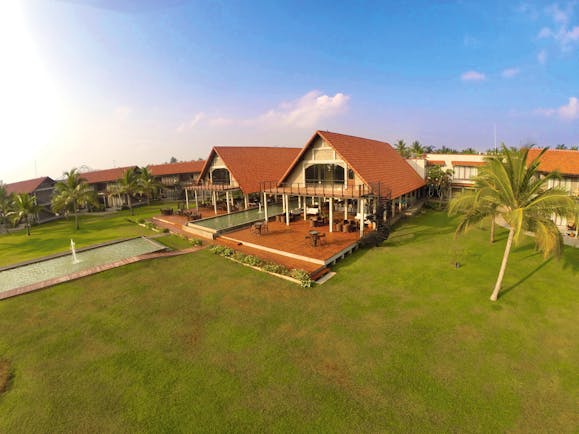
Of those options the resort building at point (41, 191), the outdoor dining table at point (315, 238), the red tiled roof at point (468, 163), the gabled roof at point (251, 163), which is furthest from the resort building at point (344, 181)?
the resort building at point (41, 191)

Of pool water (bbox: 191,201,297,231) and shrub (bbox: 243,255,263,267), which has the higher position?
pool water (bbox: 191,201,297,231)

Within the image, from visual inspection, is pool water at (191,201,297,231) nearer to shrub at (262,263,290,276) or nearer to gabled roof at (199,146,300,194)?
gabled roof at (199,146,300,194)

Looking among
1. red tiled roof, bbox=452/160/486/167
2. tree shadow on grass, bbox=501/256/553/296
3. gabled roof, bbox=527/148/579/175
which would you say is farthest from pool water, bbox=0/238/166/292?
red tiled roof, bbox=452/160/486/167

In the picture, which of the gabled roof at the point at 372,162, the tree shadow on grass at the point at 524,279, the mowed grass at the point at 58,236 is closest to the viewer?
the tree shadow on grass at the point at 524,279

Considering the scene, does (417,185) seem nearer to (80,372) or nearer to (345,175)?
(345,175)

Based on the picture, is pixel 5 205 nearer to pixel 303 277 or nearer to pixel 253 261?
pixel 253 261

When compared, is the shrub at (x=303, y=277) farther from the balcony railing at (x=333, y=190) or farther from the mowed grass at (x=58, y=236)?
the mowed grass at (x=58, y=236)
